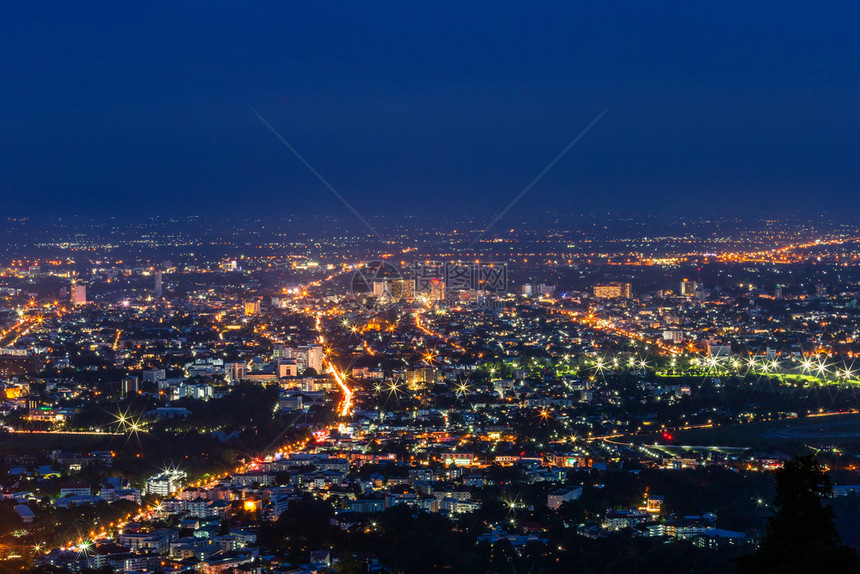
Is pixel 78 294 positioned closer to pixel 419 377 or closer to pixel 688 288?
pixel 688 288

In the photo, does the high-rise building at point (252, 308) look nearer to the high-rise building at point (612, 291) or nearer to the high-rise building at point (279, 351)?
the high-rise building at point (279, 351)

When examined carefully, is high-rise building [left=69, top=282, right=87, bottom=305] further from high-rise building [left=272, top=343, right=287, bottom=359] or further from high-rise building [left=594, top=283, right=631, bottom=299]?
high-rise building [left=594, top=283, right=631, bottom=299]

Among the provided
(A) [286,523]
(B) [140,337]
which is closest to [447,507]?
(A) [286,523]

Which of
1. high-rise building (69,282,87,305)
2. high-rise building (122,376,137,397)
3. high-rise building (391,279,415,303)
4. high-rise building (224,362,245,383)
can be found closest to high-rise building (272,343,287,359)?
high-rise building (224,362,245,383)

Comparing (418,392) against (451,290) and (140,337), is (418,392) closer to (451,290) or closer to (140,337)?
(140,337)

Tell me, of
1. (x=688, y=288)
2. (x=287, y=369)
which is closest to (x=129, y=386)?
(x=287, y=369)

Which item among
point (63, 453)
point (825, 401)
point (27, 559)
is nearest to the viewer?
point (27, 559)
